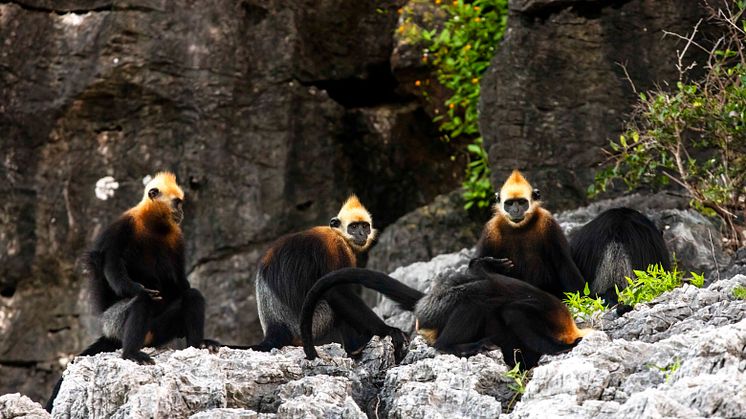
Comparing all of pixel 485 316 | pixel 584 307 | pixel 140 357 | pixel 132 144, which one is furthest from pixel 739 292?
pixel 132 144

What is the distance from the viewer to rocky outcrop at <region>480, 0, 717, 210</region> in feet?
33.8

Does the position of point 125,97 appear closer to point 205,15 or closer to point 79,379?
point 205,15

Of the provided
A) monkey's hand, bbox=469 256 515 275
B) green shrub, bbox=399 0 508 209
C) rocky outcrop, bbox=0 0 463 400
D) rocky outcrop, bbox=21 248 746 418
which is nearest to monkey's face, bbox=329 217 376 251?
monkey's hand, bbox=469 256 515 275

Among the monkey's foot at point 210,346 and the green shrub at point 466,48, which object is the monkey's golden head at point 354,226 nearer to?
the monkey's foot at point 210,346

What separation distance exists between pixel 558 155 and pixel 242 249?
9.91 feet

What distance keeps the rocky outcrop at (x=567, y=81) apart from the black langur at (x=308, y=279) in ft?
9.99

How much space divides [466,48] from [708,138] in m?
3.29

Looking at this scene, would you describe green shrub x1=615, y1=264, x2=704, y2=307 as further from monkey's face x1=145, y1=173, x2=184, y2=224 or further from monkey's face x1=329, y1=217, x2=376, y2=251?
monkey's face x1=145, y1=173, x2=184, y2=224

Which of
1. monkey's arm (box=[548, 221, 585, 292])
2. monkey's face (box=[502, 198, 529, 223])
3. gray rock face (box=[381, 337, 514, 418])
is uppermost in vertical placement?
gray rock face (box=[381, 337, 514, 418])

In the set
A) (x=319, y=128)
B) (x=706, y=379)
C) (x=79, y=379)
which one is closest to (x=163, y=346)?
(x=79, y=379)

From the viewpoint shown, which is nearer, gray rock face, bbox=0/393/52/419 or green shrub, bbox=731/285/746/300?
gray rock face, bbox=0/393/52/419

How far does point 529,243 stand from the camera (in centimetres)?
814

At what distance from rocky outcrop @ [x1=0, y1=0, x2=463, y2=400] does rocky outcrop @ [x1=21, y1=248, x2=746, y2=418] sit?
5.22 meters

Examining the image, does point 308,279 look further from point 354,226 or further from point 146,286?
point 146,286
